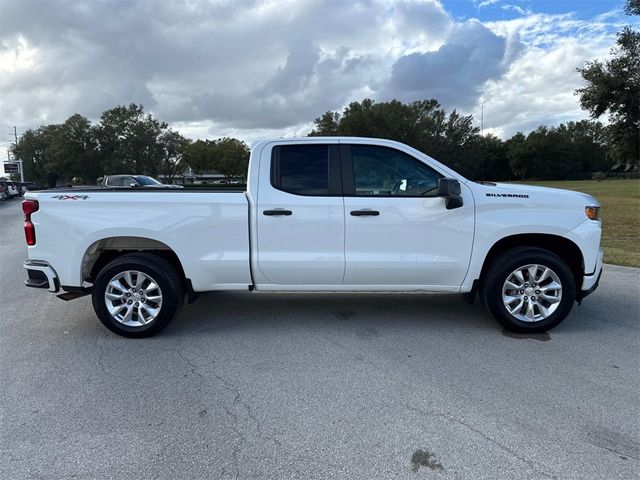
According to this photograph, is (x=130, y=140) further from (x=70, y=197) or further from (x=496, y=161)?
(x=496, y=161)

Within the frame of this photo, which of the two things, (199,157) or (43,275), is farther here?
(199,157)

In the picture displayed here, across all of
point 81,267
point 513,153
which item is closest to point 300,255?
point 81,267

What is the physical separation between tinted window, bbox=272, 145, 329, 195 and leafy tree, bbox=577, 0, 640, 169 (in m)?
22.1

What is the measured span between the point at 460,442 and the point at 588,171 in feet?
367

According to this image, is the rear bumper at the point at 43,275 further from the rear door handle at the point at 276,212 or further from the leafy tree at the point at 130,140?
the leafy tree at the point at 130,140

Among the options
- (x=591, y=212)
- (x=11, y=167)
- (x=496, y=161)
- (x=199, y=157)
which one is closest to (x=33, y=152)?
(x=11, y=167)

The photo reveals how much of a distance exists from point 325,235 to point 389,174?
918 millimetres

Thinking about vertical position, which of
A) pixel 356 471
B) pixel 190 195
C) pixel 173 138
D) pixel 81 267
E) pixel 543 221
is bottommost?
pixel 356 471

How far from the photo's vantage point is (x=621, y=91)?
21.5m

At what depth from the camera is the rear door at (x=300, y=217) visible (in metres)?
4.59

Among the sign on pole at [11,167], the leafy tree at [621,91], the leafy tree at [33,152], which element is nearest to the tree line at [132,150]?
the sign on pole at [11,167]

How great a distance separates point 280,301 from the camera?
6.01 meters

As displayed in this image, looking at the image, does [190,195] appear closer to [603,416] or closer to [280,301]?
[280,301]

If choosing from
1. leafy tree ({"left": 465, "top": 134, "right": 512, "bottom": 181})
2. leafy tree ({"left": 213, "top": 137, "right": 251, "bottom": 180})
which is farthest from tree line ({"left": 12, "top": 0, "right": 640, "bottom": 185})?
leafy tree ({"left": 465, "top": 134, "right": 512, "bottom": 181})
